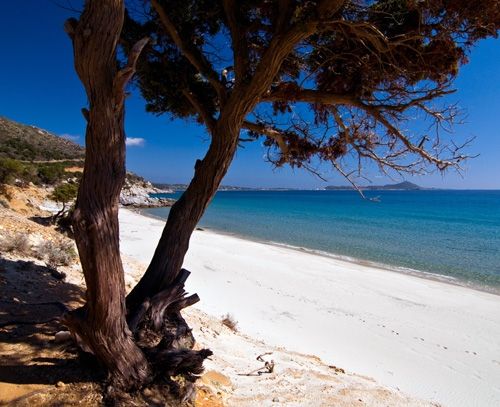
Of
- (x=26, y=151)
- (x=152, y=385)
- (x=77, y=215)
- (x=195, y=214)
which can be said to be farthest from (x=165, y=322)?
(x=26, y=151)

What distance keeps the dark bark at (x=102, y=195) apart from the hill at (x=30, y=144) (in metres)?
45.8

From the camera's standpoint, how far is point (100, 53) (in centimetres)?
221

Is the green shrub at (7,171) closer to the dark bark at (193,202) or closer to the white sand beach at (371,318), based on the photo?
the white sand beach at (371,318)

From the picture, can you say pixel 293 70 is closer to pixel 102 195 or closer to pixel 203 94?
pixel 203 94

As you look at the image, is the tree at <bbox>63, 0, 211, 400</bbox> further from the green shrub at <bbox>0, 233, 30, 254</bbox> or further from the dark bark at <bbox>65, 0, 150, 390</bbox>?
the green shrub at <bbox>0, 233, 30, 254</bbox>

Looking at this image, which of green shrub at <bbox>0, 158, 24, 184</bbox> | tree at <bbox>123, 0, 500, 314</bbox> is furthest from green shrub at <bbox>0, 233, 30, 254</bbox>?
green shrub at <bbox>0, 158, 24, 184</bbox>

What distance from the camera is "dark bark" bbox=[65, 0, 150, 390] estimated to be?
Result: 7.24 feet

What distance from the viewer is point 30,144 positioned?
55.2 metres

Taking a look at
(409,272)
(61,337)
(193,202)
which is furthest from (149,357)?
(409,272)

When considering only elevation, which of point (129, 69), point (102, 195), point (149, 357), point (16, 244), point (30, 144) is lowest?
point (149, 357)

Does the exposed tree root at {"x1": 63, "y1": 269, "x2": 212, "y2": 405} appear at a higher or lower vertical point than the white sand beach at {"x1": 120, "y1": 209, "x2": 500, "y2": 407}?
higher

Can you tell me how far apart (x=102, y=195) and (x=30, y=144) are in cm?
6289

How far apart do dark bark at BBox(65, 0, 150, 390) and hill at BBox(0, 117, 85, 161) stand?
150 feet

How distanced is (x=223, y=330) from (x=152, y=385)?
3190mm
